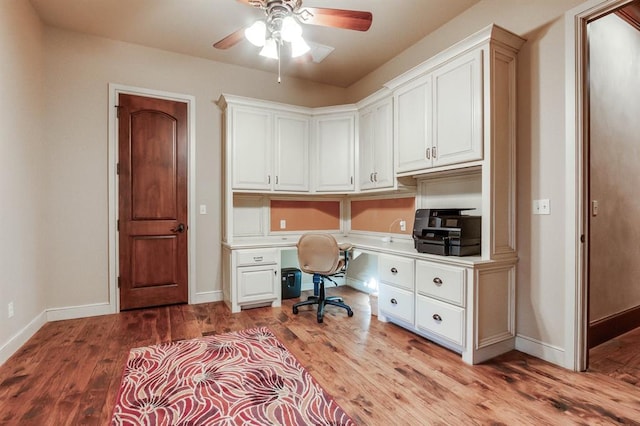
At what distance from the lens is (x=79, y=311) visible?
332 centimetres

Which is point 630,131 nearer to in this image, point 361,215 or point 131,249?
point 361,215

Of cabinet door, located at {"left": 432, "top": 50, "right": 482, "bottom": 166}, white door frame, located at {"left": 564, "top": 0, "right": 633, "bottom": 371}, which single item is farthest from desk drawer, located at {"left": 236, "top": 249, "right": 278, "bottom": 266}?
white door frame, located at {"left": 564, "top": 0, "right": 633, "bottom": 371}

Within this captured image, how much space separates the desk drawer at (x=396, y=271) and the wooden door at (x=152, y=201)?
233 cm

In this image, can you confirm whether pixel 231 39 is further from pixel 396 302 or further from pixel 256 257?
pixel 396 302

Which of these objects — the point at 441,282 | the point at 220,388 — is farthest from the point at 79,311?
Answer: the point at 441,282

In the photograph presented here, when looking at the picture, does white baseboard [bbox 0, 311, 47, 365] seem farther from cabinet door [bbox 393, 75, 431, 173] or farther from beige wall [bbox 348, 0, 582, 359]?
beige wall [bbox 348, 0, 582, 359]

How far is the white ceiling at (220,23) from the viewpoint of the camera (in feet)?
9.36

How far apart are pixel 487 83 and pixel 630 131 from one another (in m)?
1.76

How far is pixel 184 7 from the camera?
288 cm

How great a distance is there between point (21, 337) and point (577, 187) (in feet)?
14.6

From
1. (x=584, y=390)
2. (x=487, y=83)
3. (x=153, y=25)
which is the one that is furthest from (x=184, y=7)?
(x=584, y=390)

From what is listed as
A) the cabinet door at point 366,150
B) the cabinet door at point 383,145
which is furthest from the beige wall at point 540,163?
the cabinet door at point 366,150

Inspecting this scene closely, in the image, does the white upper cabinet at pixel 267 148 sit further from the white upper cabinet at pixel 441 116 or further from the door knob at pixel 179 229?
the white upper cabinet at pixel 441 116

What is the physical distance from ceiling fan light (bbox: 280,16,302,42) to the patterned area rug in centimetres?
234
